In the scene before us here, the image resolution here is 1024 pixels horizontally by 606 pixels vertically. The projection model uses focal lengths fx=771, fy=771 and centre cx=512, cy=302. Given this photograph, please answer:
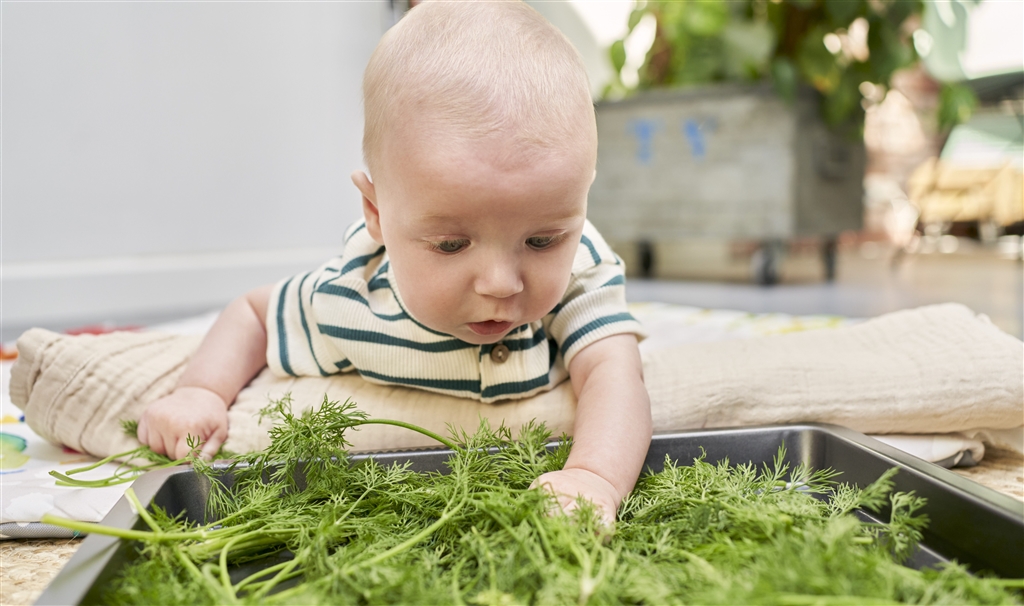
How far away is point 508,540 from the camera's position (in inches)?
17.7

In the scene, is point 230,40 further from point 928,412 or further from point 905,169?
point 905,169

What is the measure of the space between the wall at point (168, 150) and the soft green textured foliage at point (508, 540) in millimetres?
1328

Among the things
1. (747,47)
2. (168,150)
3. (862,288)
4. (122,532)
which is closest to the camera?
(122,532)

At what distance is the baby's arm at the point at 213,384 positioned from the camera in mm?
730

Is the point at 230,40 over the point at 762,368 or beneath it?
over

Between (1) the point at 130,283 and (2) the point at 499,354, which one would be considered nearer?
(2) the point at 499,354

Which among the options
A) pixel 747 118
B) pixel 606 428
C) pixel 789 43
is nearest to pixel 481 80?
pixel 606 428

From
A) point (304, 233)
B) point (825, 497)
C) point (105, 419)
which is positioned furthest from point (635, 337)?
point (304, 233)

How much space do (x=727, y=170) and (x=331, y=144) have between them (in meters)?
1.28

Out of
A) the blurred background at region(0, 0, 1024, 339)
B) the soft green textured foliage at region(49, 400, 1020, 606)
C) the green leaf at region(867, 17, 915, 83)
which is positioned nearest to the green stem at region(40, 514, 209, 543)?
the soft green textured foliage at region(49, 400, 1020, 606)

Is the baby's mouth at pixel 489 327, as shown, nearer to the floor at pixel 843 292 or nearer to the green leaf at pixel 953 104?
the floor at pixel 843 292

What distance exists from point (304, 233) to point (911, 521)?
188 cm

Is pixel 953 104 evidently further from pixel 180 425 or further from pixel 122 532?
pixel 122 532

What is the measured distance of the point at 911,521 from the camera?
0.48m
